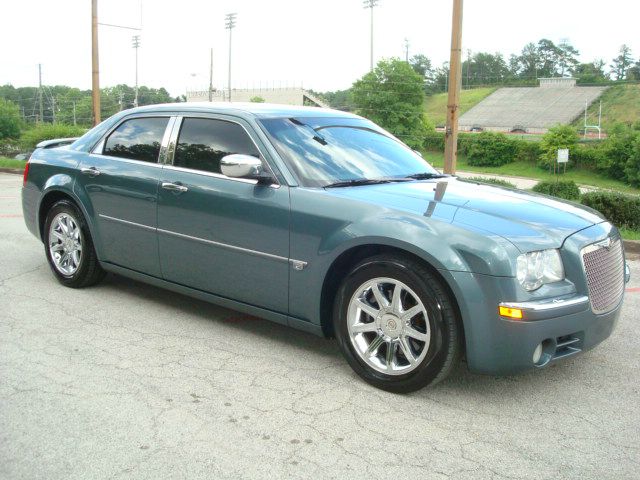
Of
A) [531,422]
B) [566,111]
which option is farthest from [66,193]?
[566,111]

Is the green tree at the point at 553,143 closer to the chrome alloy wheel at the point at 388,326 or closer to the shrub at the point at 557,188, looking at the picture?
the shrub at the point at 557,188

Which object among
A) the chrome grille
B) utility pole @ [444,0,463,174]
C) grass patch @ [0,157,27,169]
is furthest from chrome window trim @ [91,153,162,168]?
grass patch @ [0,157,27,169]

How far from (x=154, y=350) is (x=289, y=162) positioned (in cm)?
153

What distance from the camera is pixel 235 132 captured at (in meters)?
4.85

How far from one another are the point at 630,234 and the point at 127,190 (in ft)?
22.8


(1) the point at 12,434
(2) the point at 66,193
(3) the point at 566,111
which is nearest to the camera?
(1) the point at 12,434

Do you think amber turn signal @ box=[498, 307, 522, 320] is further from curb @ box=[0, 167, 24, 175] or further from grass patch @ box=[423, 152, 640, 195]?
grass patch @ box=[423, 152, 640, 195]

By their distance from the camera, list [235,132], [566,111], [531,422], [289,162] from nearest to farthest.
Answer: [531,422] < [289,162] < [235,132] < [566,111]

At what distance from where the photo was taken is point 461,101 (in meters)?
147

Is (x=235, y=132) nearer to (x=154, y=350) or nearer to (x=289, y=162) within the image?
(x=289, y=162)

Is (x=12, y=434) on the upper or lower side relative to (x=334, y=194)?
lower

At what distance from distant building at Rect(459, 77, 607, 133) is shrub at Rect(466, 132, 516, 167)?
126ft

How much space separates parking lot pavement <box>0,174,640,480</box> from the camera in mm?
3104

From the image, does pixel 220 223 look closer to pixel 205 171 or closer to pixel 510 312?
pixel 205 171
